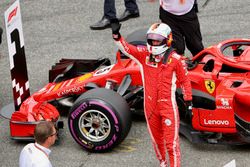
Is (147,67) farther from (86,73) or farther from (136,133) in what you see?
(86,73)

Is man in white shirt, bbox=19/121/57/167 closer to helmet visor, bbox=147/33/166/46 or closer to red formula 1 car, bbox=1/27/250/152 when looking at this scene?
helmet visor, bbox=147/33/166/46

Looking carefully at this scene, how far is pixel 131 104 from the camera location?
9.18 m

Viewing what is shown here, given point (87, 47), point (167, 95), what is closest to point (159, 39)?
point (167, 95)

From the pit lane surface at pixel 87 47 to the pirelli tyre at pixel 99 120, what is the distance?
0.19 m

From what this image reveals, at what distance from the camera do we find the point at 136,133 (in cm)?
917

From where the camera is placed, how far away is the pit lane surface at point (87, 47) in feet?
28.0

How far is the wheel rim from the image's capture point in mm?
8531

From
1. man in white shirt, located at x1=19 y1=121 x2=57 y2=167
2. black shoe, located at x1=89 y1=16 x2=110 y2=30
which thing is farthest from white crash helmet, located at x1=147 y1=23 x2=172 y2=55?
black shoe, located at x1=89 y1=16 x2=110 y2=30

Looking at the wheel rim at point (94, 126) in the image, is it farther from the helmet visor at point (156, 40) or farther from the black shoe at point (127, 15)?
the black shoe at point (127, 15)

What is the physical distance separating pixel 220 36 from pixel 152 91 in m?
5.00

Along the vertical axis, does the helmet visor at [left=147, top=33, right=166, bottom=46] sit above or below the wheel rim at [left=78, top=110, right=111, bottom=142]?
above

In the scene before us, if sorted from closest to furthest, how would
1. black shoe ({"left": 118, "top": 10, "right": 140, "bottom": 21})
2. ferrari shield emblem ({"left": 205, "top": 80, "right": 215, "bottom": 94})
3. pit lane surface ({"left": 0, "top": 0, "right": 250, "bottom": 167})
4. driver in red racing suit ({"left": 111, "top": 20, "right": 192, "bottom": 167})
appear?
driver in red racing suit ({"left": 111, "top": 20, "right": 192, "bottom": 167}) → pit lane surface ({"left": 0, "top": 0, "right": 250, "bottom": 167}) → ferrari shield emblem ({"left": 205, "top": 80, "right": 215, "bottom": 94}) → black shoe ({"left": 118, "top": 10, "right": 140, "bottom": 21})

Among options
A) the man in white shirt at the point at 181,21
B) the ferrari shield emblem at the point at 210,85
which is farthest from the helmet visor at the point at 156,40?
the man in white shirt at the point at 181,21

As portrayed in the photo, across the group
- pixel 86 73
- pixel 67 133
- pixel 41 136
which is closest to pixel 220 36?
pixel 86 73
